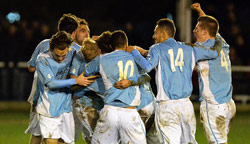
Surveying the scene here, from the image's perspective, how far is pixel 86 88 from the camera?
8.68 meters

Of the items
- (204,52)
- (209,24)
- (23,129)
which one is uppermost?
(209,24)

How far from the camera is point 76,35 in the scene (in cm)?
934

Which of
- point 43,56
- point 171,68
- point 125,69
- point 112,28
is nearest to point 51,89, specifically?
point 43,56

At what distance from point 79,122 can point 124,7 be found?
12.8m

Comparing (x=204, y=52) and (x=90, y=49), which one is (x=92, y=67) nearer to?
(x=90, y=49)

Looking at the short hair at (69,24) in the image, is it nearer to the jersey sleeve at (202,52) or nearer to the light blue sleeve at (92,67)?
the light blue sleeve at (92,67)

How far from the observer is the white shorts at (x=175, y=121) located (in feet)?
27.6

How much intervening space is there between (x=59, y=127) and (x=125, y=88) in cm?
111

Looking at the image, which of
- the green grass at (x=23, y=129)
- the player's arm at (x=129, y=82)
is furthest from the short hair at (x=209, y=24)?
the green grass at (x=23, y=129)

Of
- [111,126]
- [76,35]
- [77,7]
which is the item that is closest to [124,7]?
[77,7]

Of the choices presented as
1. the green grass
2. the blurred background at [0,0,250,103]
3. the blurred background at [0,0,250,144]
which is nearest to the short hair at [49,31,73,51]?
the green grass

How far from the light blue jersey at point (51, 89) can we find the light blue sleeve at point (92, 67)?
1.00 feet

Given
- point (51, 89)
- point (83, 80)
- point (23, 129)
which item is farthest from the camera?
point (23, 129)

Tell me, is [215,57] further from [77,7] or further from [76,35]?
[77,7]
